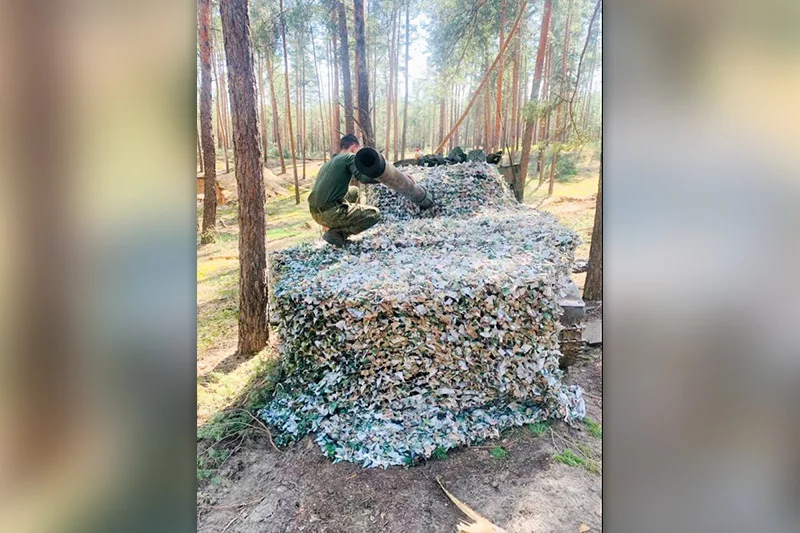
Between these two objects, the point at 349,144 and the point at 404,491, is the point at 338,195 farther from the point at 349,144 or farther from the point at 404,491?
the point at 404,491

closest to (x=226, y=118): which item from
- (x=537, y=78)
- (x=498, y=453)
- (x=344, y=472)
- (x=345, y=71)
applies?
(x=345, y=71)

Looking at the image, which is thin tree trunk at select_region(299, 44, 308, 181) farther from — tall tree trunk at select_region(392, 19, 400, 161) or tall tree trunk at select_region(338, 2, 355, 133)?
tall tree trunk at select_region(392, 19, 400, 161)

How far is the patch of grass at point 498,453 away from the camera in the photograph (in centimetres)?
145

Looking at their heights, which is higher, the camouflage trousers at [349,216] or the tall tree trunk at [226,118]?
A: the tall tree trunk at [226,118]

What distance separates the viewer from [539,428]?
149cm

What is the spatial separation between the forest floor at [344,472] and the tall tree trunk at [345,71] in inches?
20.5

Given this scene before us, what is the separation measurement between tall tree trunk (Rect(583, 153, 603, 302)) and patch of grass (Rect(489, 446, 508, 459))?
633mm

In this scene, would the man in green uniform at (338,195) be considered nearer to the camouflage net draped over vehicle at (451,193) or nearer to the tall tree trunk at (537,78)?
the camouflage net draped over vehicle at (451,193)

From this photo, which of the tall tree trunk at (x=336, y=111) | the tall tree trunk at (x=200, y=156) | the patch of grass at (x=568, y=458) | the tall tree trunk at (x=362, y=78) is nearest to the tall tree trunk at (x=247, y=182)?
the tall tree trunk at (x=200, y=156)

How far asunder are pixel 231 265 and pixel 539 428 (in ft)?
4.23

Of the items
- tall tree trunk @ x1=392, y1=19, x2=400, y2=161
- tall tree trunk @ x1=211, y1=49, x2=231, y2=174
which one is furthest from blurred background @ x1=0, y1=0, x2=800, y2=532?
tall tree trunk @ x1=392, y1=19, x2=400, y2=161
